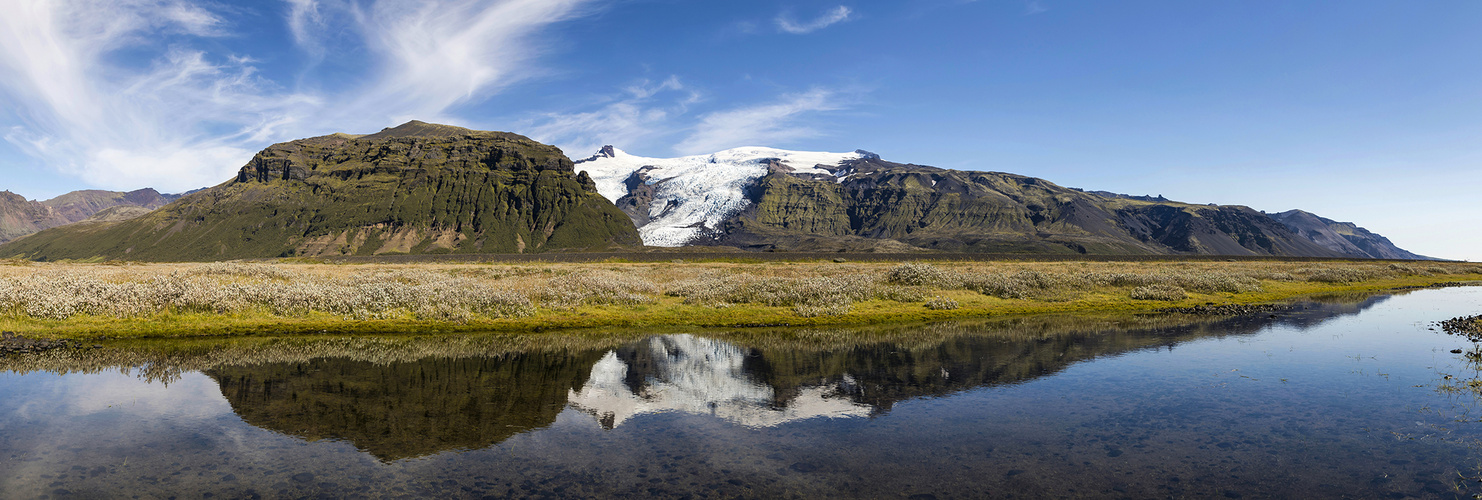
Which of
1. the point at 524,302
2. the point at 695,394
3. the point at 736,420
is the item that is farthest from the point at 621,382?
the point at 524,302

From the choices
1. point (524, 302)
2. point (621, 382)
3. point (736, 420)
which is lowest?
point (621, 382)

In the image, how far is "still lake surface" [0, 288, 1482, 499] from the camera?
11.3m

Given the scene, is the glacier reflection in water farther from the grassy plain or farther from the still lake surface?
the grassy plain

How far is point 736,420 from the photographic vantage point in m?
15.6

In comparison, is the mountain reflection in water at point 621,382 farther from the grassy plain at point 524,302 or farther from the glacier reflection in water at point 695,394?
the grassy plain at point 524,302

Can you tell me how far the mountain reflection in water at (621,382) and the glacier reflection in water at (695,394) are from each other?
52 millimetres

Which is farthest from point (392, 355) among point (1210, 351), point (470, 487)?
point (1210, 351)

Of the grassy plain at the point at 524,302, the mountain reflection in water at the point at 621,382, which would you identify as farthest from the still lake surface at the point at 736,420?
the grassy plain at the point at 524,302

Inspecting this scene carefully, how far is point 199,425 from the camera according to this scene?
47.9 ft

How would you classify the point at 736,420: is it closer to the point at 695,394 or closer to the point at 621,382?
the point at 695,394

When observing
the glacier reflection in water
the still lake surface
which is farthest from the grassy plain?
the glacier reflection in water

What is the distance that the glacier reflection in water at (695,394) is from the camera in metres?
16.2

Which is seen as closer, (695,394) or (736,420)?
(736,420)

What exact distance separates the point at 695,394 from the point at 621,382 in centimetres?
285
